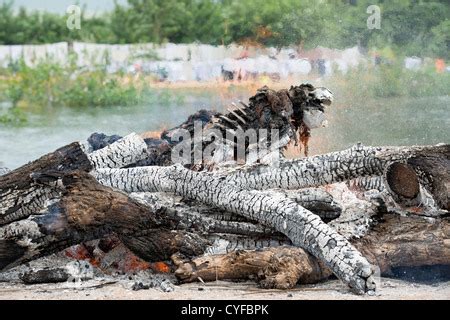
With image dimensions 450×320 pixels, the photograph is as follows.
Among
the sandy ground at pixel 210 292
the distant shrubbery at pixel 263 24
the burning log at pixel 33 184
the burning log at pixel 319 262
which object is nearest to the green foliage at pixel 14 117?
the distant shrubbery at pixel 263 24

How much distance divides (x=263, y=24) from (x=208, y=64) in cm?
27

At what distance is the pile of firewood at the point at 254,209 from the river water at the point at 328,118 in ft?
2.48

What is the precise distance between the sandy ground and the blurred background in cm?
120

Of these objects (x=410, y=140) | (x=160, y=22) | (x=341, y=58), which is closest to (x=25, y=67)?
(x=160, y=22)

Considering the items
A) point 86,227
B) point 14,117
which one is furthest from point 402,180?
point 14,117

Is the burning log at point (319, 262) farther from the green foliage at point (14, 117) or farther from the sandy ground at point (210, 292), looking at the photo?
the green foliage at point (14, 117)

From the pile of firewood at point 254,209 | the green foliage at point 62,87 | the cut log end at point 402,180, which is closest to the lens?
the pile of firewood at point 254,209

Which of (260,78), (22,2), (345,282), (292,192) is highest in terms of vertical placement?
(22,2)

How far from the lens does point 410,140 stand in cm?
399

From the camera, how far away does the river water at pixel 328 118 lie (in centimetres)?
392

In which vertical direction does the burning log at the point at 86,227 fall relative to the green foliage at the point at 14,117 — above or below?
below

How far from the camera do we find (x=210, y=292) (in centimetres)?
257

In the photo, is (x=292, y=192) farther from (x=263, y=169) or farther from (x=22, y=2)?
(x=22, y=2)

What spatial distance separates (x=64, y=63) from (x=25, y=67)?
0.17 m
